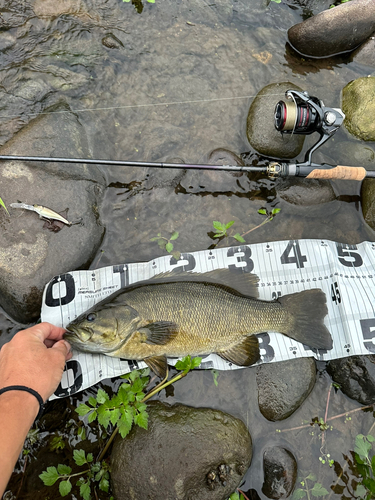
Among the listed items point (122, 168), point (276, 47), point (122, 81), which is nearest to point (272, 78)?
point (276, 47)

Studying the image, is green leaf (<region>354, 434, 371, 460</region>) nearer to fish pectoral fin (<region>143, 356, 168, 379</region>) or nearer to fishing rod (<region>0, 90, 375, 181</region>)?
fish pectoral fin (<region>143, 356, 168, 379</region>)

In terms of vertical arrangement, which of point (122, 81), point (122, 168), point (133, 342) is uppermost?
point (122, 81)

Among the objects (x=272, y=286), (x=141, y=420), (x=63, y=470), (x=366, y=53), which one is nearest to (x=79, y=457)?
(x=63, y=470)

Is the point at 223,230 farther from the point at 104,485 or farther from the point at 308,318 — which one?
the point at 104,485

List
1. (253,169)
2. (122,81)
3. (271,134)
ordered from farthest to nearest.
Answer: (122,81) < (271,134) < (253,169)

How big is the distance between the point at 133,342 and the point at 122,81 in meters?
3.46

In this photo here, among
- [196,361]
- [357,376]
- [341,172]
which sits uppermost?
[341,172]

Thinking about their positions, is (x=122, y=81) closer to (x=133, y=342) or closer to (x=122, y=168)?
(x=122, y=168)

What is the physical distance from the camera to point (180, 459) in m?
3.29

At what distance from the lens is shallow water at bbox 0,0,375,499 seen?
4.18 metres

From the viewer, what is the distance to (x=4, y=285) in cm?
373

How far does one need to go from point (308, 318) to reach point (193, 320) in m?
1.29

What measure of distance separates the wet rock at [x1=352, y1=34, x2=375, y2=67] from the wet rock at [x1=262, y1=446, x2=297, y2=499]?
526cm

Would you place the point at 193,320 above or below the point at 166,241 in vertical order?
below
